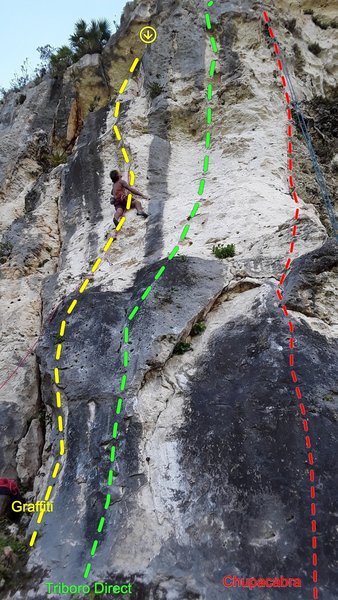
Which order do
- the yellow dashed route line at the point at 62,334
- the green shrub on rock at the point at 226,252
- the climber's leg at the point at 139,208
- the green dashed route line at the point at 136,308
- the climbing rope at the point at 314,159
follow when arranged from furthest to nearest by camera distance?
the climbing rope at the point at 314,159
the climber's leg at the point at 139,208
the green shrub on rock at the point at 226,252
the yellow dashed route line at the point at 62,334
the green dashed route line at the point at 136,308

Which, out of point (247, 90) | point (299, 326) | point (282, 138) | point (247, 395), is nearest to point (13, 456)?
point (247, 395)

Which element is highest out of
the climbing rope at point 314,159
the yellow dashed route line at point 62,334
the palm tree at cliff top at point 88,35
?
the palm tree at cliff top at point 88,35

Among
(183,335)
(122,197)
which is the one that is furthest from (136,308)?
(122,197)

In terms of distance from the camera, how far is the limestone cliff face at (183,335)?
17.1ft

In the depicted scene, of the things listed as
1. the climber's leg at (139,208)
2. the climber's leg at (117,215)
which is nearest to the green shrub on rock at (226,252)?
the climber's leg at (139,208)

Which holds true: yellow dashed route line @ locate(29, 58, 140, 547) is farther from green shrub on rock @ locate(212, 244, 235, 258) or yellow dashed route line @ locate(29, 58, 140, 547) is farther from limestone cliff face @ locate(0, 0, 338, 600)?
green shrub on rock @ locate(212, 244, 235, 258)

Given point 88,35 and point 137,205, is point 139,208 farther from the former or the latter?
point 88,35

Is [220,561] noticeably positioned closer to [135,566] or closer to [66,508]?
[135,566]

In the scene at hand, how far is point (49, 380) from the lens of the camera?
7438 mm

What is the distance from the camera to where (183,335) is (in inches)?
278

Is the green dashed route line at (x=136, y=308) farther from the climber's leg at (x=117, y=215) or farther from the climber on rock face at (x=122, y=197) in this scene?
the climber's leg at (x=117, y=215)

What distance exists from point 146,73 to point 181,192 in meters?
4.24

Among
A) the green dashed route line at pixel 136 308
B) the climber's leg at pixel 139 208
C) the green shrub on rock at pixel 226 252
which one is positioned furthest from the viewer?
the climber's leg at pixel 139 208

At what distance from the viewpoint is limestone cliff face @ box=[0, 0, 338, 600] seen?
5207 mm
